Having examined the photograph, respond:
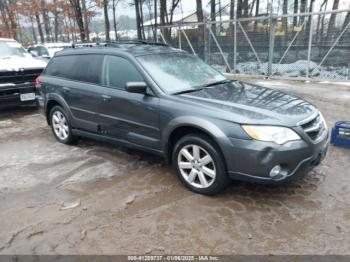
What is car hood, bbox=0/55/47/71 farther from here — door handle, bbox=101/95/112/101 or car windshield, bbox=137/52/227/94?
car windshield, bbox=137/52/227/94

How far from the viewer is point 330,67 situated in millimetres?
10938

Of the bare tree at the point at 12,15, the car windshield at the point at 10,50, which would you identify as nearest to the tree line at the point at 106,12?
the bare tree at the point at 12,15

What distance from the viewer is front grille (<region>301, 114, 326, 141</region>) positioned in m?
3.54

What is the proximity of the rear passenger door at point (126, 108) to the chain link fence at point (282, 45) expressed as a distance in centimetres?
824

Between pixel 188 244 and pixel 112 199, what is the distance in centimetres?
121

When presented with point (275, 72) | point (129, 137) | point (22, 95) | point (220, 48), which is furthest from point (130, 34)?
point (129, 137)

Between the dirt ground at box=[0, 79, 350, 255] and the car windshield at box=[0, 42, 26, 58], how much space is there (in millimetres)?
5087

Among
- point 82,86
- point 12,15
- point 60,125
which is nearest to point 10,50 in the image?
point 60,125

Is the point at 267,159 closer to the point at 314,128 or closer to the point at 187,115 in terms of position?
the point at 314,128

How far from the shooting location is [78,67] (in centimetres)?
529

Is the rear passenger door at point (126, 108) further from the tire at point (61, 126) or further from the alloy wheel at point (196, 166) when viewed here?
the tire at point (61, 126)

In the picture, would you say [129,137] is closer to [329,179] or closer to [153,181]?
[153,181]

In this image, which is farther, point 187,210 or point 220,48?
point 220,48

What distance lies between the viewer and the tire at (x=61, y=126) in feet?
18.5
